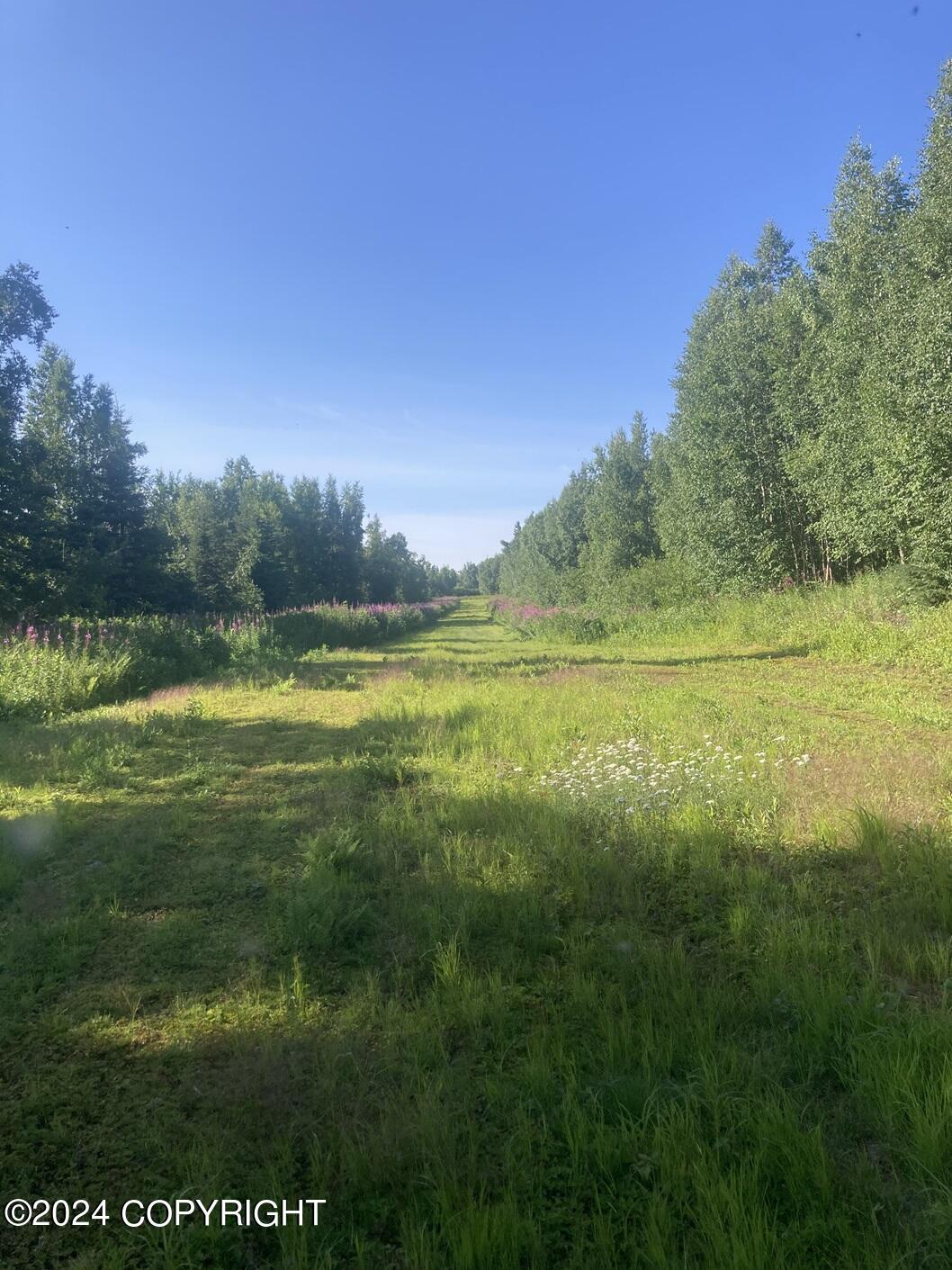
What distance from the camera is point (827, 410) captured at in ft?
57.3

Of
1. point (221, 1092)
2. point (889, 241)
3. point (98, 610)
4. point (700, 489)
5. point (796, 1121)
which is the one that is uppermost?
point (889, 241)

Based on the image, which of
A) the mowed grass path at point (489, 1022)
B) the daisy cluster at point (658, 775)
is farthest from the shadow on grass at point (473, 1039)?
the daisy cluster at point (658, 775)

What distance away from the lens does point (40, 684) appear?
33.6 ft

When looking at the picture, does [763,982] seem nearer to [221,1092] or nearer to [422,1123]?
[422,1123]

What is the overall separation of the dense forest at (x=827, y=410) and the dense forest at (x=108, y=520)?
67.7 feet

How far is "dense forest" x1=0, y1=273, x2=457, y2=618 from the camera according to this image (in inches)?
683

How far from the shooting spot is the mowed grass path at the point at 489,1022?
6.16 feet

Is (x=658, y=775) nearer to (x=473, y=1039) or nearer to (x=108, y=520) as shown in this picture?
(x=473, y=1039)

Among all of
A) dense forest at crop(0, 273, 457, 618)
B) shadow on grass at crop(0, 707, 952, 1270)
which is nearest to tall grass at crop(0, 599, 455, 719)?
dense forest at crop(0, 273, 457, 618)

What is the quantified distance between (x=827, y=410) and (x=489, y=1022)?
770 inches

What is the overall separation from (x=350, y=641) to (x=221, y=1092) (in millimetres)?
25451

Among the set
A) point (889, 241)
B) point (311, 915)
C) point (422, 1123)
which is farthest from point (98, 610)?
point (889, 241)

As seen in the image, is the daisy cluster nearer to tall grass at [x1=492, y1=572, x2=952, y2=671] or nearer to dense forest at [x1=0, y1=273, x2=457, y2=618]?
tall grass at [x1=492, y1=572, x2=952, y2=671]

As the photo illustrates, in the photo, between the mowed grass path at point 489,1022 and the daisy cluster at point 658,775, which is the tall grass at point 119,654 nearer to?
the mowed grass path at point 489,1022
